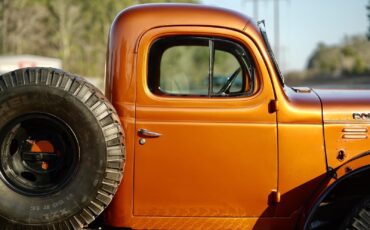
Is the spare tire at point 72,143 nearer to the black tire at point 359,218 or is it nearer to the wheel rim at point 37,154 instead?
the wheel rim at point 37,154

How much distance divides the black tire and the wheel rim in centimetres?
169

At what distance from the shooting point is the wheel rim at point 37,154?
324 cm

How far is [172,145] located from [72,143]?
0.61 meters

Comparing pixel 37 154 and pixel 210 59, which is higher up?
pixel 210 59

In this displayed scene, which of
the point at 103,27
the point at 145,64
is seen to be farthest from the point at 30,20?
the point at 145,64

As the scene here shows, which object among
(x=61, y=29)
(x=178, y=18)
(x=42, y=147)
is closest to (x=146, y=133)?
(x=42, y=147)

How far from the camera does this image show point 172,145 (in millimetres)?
3357

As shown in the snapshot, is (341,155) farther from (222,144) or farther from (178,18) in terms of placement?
(178,18)

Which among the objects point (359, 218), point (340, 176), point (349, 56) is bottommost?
point (359, 218)

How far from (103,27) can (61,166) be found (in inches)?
1977

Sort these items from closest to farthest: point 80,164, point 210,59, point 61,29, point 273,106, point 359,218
A: 1. point 80,164
2. point 359,218
3. point 273,106
4. point 210,59
5. point 61,29

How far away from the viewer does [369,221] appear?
3.29 metres

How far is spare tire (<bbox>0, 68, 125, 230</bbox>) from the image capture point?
316 centimetres

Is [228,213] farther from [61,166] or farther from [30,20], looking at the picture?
[30,20]
